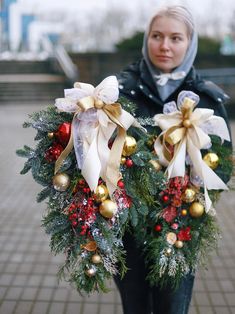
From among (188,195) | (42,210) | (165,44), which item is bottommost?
(42,210)

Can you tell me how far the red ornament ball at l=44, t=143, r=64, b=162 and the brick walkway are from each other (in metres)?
1.67

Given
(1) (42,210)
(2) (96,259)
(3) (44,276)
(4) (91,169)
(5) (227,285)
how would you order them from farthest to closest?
(1) (42,210), (3) (44,276), (5) (227,285), (2) (96,259), (4) (91,169)

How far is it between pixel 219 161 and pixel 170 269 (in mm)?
523

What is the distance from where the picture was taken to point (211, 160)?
6.35 ft

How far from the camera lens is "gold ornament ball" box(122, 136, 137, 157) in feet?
5.63

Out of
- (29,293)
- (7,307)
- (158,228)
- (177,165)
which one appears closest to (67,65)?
(29,293)

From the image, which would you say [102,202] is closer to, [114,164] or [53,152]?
[114,164]

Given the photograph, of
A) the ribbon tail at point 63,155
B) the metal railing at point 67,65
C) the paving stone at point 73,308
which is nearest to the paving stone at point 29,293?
the paving stone at point 73,308

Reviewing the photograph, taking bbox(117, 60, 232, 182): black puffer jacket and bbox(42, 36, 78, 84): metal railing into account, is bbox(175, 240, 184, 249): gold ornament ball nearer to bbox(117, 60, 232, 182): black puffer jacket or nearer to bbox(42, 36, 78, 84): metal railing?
bbox(117, 60, 232, 182): black puffer jacket

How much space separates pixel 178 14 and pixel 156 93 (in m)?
0.37

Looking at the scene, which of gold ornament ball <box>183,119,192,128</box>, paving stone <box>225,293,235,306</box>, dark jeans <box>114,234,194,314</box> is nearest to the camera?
gold ornament ball <box>183,119,192,128</box>

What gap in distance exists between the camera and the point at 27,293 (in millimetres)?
3369

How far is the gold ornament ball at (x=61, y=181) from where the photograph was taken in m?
1.70

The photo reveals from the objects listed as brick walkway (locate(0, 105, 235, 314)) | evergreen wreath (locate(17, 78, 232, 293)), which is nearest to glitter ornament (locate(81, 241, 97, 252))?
evergreen wreath (locate(17, 78, 232, 293))
